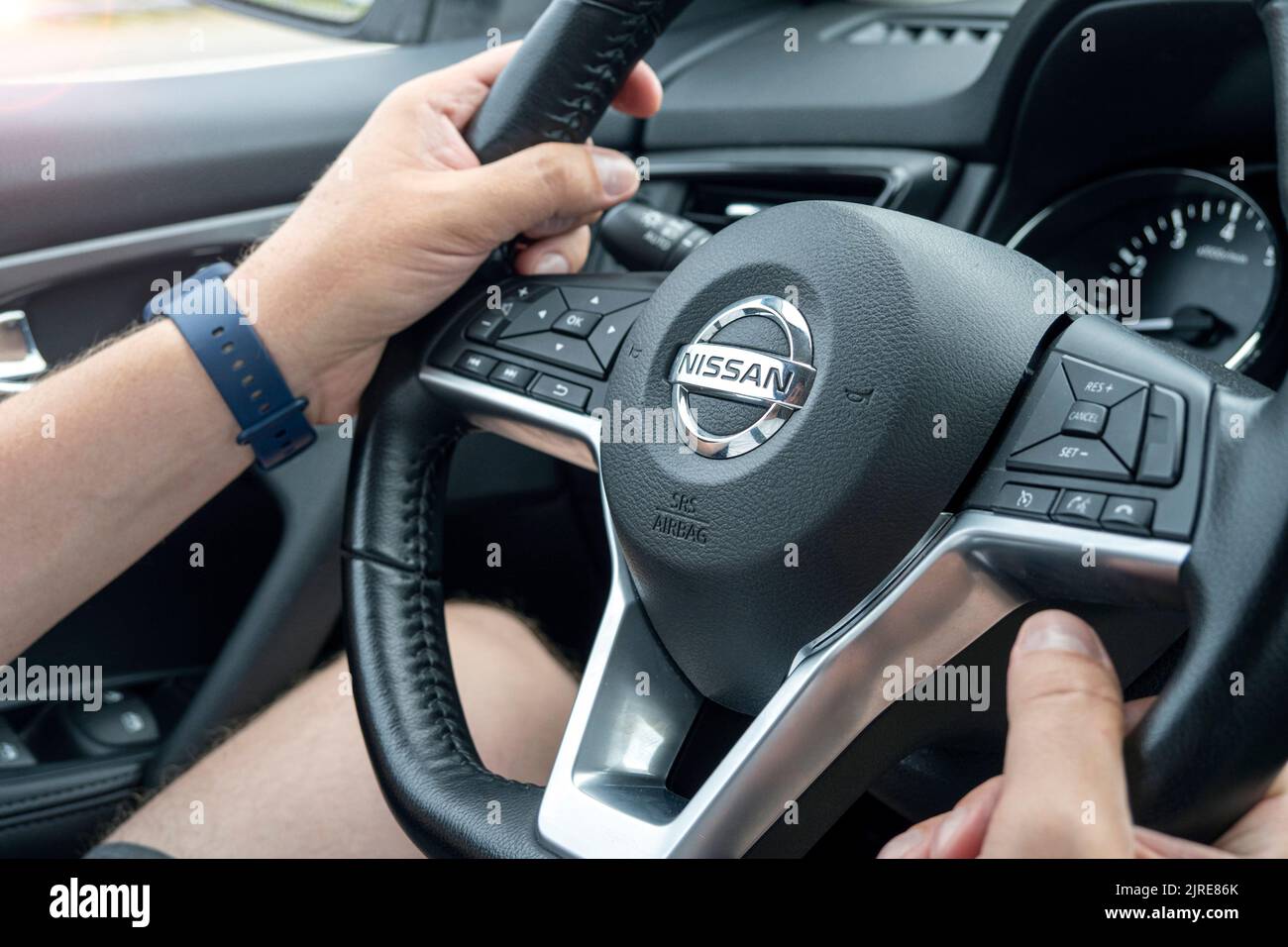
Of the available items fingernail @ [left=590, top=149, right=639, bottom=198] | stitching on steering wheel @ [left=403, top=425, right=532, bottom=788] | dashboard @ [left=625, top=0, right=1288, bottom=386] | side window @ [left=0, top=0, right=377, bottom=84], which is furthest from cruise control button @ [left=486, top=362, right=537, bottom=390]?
side window @ [left=0, top=0, right=377, bottom=84]

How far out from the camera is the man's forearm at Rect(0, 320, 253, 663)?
3.68 ft

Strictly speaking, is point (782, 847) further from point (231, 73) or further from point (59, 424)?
point (231, 73)

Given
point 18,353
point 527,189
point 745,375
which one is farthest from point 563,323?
point 18,353

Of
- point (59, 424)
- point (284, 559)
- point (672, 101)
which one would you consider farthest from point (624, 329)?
point (672, 101)

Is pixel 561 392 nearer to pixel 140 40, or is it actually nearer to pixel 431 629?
pixel 431 629

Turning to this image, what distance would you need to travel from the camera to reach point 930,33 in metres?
1.74

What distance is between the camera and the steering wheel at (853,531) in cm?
67

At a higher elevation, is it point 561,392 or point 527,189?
point 527,189

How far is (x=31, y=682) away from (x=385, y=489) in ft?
2.36

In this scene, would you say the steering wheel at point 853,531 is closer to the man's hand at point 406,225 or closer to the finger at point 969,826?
the finger at point 969,826

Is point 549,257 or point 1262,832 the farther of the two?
point 549,257

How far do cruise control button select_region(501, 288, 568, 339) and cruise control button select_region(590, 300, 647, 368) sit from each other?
5cm

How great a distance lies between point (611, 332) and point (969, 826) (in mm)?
485

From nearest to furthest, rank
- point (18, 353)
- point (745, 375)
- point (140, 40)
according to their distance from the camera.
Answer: point (745, 375) < point (18, 353) < point (140, 40)
